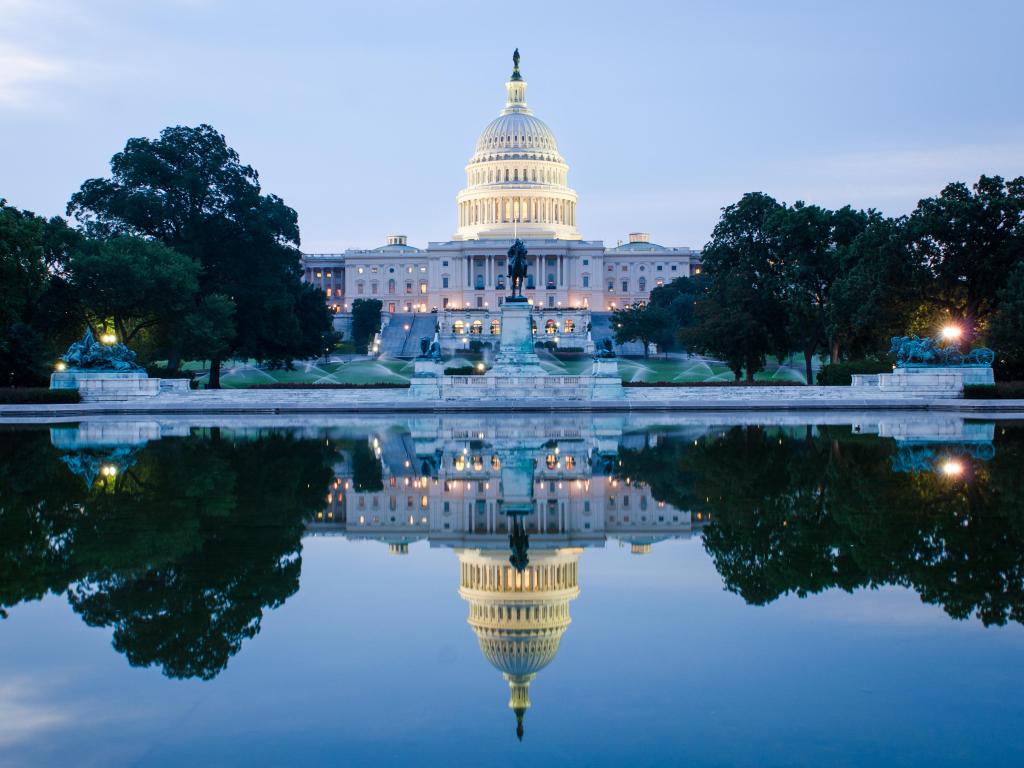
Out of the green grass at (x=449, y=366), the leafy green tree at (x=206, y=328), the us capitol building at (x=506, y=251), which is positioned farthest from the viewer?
the us capitol building at (x=506, y=251)

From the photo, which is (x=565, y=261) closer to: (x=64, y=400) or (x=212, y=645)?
(x=64, y=400)

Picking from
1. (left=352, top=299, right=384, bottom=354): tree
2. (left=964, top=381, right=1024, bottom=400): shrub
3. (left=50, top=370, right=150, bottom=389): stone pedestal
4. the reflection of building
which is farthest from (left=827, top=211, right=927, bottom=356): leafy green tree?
(left=352, top=299, right=384, bottom=354): tree

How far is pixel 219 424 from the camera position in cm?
3366

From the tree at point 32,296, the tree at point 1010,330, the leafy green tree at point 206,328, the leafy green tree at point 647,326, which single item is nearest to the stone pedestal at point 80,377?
the tree at point 32,296

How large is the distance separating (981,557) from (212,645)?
22.1 ft

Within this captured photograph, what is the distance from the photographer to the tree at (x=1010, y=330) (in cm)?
4394

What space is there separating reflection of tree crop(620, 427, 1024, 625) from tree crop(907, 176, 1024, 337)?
2931 centimetres

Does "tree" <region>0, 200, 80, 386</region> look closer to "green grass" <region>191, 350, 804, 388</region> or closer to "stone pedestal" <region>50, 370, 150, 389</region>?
"stone pedestal" <region>50, 370, 150, 389</region>

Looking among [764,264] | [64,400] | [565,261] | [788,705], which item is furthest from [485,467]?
[565,261]

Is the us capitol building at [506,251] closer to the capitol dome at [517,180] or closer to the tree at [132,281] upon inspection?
the capitol dome at [517,180]

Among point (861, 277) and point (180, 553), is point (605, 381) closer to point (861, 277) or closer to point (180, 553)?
point (861, 277)

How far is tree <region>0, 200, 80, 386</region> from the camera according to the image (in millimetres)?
44688

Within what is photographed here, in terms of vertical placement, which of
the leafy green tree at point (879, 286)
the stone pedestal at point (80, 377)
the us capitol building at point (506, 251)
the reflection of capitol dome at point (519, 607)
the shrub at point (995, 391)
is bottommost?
the reflection of capitol dome at point (519, 607)

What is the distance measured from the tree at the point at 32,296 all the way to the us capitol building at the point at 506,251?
9336cm
